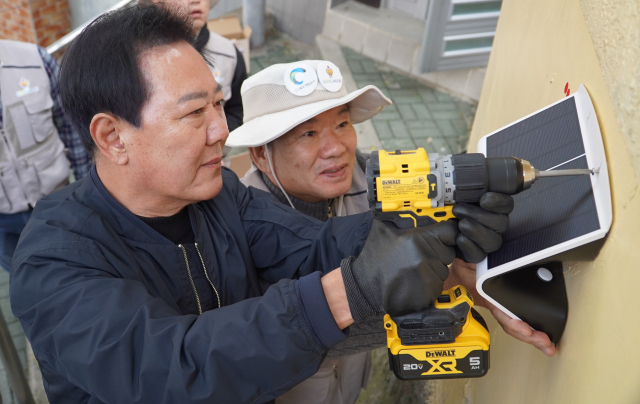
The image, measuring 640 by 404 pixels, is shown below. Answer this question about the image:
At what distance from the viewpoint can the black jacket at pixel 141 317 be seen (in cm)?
144

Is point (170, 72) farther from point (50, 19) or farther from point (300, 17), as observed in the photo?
point (300, 17)

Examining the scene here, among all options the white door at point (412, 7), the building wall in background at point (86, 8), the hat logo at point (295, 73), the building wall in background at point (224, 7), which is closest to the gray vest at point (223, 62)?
the hat logo at point (295, 73)

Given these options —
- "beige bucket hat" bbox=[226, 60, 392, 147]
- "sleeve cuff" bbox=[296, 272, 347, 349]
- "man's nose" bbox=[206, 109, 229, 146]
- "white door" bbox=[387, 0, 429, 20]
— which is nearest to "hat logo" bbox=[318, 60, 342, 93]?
"beige bucket hat" bbox=[226, 60, 392, 147]

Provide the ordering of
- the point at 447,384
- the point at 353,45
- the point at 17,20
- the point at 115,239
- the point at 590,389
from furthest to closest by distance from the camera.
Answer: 1. the point at 353,45
2. the point at 17,20
3. the point at 447,384
4. the point at 115,239
5. the point at 590,389

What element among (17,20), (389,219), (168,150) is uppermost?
(168,150)

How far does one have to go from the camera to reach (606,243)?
51.4 inches

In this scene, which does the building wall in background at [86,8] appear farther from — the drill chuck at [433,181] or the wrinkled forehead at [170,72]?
the drill chuck at [433,181]

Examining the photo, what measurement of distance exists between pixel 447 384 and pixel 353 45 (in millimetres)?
5139

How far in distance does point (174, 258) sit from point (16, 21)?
6.18 m

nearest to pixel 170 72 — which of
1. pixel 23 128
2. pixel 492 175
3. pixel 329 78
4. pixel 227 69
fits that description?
pixel 329 78

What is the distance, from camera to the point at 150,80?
5.71 feet

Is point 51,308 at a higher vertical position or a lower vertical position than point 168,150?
lower

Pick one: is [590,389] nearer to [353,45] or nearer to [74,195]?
[74,195]

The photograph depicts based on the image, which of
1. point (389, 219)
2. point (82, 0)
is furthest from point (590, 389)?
point (82, 0)
